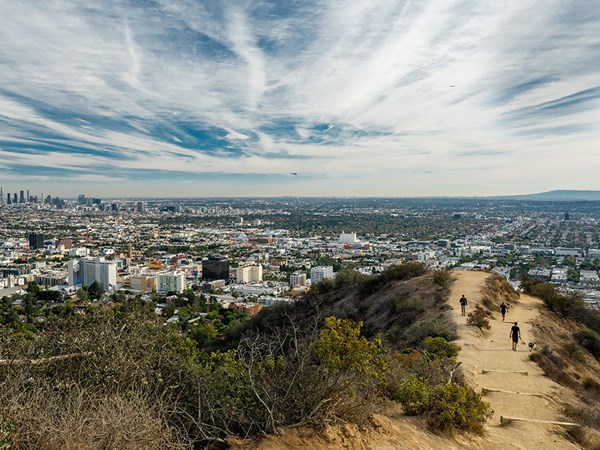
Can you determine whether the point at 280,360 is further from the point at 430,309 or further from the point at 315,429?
the point at 430,309

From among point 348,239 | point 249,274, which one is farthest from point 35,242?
point 348,239

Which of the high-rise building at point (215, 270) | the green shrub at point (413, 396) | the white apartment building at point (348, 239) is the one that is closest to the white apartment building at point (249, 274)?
the high-rise building at point (215, 270)

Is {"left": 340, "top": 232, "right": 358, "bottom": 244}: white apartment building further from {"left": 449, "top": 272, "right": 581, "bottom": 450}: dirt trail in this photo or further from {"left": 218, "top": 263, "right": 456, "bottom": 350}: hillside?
{"left": 449, "top": 272, "right": 581, "bottom": 450}: dirt trail

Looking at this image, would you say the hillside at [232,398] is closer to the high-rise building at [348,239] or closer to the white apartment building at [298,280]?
the white apartment building at [298,280]

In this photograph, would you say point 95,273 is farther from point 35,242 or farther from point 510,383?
point 510,383

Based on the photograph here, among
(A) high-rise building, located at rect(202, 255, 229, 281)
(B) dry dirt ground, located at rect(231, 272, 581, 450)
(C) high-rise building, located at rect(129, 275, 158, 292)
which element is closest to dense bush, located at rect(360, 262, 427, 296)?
(B) dry dirt ground, located at rect(231, 272, 581, 450)
